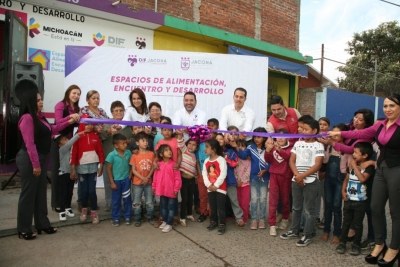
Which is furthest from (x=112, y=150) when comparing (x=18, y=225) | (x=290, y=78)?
(x=290, y=78)

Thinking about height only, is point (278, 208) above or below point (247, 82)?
below

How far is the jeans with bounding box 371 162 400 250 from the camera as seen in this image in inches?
136

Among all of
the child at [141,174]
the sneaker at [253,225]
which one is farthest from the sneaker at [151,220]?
the sneaker at [253,225]

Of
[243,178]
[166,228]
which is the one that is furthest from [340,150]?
[166,228]

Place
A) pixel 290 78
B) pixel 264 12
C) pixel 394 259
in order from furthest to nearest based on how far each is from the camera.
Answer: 1. pixel 290 78
2. pixel 264 12
3. pixel 394 259

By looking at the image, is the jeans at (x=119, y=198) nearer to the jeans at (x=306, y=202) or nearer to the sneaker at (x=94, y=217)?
the sneaker at (x=94, y=217)

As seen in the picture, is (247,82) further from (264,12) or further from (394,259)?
(264,12)

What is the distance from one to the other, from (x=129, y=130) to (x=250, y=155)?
1.87 metres

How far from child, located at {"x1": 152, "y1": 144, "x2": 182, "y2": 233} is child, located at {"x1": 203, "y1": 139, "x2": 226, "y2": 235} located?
41 cm

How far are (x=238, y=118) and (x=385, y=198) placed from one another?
2.27m

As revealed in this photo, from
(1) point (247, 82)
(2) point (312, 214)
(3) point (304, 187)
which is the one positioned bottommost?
(2) point (312, 214)

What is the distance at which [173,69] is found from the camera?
6633mm

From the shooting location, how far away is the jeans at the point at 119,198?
4621mm

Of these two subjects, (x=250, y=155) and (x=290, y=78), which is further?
(x=290, y=78)
